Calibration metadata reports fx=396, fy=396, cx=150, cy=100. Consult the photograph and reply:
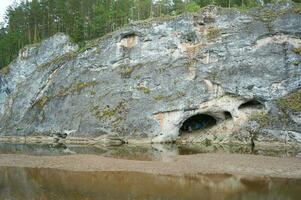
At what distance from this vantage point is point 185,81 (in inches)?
1724

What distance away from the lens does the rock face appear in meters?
40.4

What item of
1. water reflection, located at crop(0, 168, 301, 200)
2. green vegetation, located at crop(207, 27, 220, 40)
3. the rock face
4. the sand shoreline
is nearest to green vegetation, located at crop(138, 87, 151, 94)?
the rock face

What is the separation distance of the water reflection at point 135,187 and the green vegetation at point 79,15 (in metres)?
41.4

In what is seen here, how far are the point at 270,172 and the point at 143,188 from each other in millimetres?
8164

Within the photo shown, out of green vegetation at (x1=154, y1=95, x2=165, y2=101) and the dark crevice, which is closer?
the dark crevice

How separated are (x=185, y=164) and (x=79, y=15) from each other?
43.1 metres

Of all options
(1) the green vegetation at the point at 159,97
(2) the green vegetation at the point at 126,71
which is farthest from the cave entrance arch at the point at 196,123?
(2) the green vegetation at the point at 126,71

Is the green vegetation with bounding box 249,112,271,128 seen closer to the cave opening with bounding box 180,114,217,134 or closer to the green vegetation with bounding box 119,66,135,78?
the cave opening with bounding box 180,114,217,134

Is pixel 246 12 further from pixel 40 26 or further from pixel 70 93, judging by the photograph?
pixel 40 26

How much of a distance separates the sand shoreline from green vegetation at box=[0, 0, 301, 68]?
35.0 metres

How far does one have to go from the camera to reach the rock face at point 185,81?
40375mm

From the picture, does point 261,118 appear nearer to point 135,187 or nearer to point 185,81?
point 185,81

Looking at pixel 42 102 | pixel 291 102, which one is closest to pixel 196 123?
pixel 291 102

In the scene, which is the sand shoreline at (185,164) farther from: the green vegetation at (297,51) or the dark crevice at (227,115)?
the green vegetation at (297,51)
